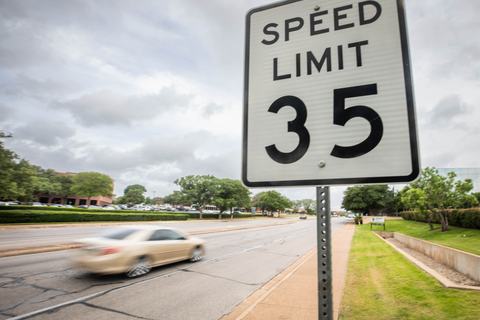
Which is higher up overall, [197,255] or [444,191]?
[444,191]

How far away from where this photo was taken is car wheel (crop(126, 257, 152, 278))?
7.22 m

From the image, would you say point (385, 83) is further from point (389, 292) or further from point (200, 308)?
point (389, 292)

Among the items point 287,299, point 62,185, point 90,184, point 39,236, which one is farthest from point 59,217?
point 62,185

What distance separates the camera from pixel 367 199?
5544 centimetres

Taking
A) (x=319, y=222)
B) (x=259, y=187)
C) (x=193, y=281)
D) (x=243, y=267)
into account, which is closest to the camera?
(x=319, y=222)

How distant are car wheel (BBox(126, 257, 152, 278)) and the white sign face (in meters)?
7.37

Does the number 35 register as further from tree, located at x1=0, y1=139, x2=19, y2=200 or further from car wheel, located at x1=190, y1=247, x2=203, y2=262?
tree, located at x1=0, y1=139, x2=19, y2=200

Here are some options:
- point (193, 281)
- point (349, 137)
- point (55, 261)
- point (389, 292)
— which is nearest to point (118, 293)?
point (193, 281)

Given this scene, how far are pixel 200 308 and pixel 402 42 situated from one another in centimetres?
572

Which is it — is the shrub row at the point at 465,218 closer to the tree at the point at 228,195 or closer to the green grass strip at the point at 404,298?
the green grass strip at the point at 404,298

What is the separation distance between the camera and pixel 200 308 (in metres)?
5.29

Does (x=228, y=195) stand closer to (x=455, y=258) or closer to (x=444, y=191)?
(x=444, y=191)

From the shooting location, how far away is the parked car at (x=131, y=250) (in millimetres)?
6746

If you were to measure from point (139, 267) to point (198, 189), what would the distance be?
4105 cm
